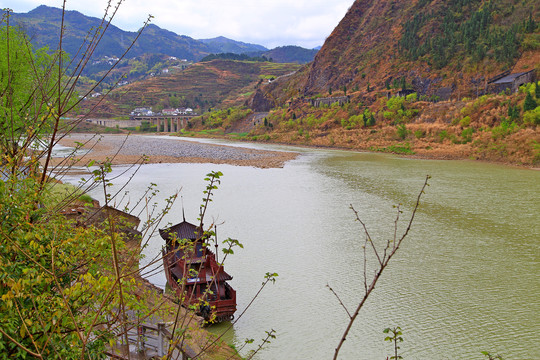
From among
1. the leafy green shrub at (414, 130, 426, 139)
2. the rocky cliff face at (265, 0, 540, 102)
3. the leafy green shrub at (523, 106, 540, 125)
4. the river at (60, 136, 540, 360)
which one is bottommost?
the river at (60, 136, 540, 360)

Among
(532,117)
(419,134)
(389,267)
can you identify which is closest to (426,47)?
(419,134)

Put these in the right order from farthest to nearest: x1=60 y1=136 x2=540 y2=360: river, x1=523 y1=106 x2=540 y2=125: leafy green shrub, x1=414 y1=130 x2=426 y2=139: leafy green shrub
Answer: x1=414 y1=130 x2=426 y2=139: leafy green shrub → x1=523 y1=106 x2=540 y2=125: leafy green shrub → x1=60 y1=136 x2=540 y2=360: river

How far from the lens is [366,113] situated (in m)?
68.6

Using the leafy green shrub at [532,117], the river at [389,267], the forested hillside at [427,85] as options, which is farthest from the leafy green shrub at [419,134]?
the river at [389,267]

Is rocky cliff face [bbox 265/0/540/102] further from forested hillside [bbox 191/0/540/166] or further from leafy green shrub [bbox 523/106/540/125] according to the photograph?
leafy green shrub [bbox 523/106/540/125]

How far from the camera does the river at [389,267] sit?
1094 cm

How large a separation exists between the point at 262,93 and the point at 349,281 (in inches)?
4064

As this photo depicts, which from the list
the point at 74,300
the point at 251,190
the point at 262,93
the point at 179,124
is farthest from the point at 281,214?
the point at 179,124

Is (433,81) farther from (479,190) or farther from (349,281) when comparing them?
(349,281)

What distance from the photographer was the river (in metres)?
10.9

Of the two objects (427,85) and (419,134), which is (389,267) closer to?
(419,134)

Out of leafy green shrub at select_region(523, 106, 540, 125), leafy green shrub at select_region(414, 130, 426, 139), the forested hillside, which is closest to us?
leafy green shrub at select_region(523, 106, 540, 125)

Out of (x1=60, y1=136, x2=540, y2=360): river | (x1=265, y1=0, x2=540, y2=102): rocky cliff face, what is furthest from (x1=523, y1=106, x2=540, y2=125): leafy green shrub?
(x1=265, y1=0, x2=540, y2=102): rocky cliff face

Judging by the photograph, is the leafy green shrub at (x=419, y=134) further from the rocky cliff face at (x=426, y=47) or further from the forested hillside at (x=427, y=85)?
the rocky cliff face at (x=426, y=47)
